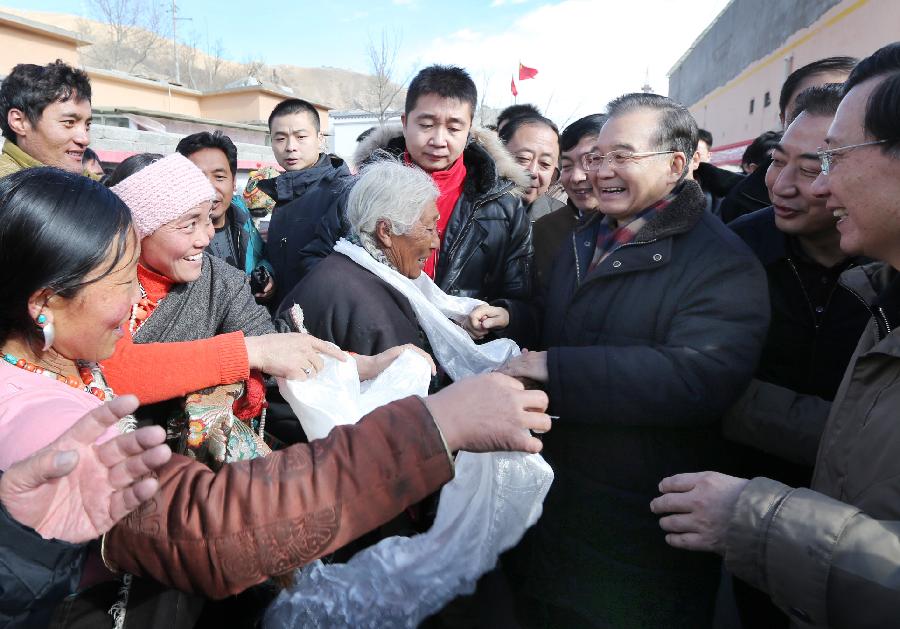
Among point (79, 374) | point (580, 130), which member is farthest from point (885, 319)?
point (580, 130)

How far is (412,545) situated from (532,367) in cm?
75

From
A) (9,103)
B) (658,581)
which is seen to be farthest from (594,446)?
(9,103)

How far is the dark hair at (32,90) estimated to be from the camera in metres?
3.35

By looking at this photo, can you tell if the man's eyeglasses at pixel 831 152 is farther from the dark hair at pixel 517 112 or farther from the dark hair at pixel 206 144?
the dark hair at pixel 206 144

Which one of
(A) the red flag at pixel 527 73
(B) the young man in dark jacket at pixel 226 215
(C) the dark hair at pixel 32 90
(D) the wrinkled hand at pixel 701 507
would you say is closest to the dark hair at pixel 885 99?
(D) the wrinkled hand at pixel 701 507

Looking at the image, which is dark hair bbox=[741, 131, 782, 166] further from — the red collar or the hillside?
the hillside

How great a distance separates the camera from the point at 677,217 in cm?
196

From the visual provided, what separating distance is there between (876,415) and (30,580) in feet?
5.80

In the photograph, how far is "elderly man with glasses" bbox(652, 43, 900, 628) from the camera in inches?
45.0

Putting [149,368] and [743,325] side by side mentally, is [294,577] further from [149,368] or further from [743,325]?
[743,325]

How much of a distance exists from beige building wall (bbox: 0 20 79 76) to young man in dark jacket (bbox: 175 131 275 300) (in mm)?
11210

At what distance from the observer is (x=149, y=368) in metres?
1.75

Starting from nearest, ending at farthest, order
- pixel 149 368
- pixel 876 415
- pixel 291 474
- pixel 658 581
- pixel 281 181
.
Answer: pixel 291 474 → pixel 876 415 → pixel 149 368 → pixel 658 581 → pixel 281 181

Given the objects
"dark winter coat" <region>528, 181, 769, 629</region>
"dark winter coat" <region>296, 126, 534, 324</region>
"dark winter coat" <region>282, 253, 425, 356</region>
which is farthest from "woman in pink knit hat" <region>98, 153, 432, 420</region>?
"dark winter coat" <region>296, 126, 534, 324</region>
